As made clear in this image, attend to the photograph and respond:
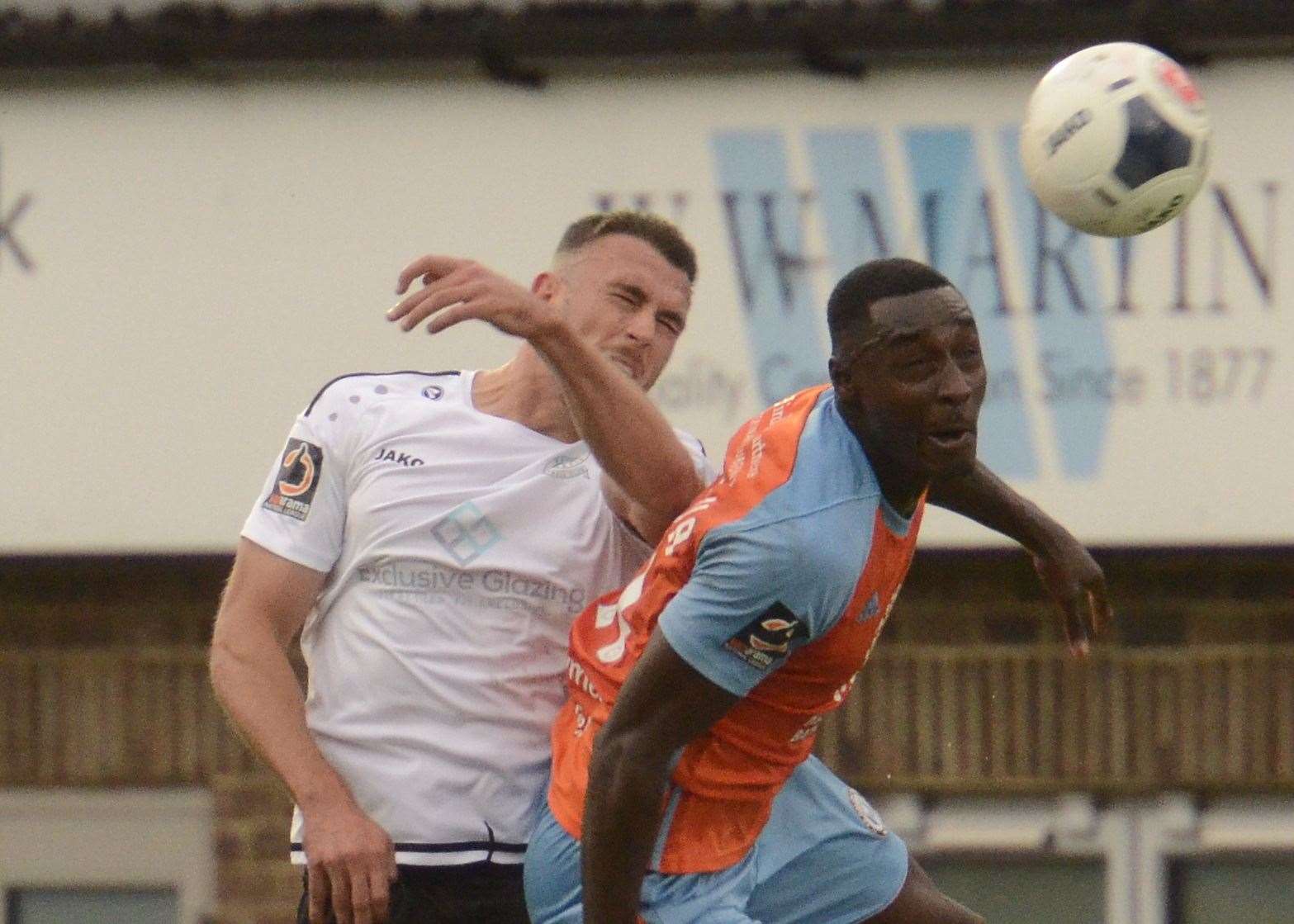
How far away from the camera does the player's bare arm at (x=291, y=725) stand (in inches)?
162

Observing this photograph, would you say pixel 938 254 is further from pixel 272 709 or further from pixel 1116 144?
pixel 272 709

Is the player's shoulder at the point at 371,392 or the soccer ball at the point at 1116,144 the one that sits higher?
the soccer ball at the point at 1116,144

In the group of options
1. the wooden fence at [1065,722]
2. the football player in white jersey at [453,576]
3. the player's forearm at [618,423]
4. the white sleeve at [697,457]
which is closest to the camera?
the player's forearm at [618,423]

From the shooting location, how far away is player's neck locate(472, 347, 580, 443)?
4.53 m

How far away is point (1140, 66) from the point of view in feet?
15.7

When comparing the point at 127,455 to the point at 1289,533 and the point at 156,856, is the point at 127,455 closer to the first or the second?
Result: the point at 156,856

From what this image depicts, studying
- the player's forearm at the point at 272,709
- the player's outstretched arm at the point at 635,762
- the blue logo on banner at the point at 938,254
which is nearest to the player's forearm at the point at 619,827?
the player's outstretched arm at the point at 635,762

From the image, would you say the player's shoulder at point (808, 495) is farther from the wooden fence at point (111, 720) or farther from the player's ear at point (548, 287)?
the wooden fence at point (111, 720)

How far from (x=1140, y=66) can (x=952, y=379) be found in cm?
119

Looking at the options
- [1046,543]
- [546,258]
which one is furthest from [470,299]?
[546,258]

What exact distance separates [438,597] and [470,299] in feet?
2.07

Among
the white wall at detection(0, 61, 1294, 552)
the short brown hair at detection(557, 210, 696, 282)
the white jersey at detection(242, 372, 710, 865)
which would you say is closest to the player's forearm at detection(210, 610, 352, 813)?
the white jersey at detection(242, 372, 710, 865)

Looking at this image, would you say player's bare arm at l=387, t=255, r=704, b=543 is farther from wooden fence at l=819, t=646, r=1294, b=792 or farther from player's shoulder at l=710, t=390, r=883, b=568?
wooden fence at l=819, t=646, r=1294, b=792

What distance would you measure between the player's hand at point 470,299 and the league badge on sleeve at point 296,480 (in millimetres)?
477
